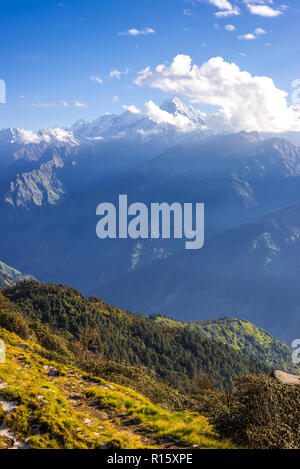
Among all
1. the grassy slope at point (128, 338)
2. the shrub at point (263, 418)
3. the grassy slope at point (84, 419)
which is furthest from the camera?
the grassy slope at point (128, 338)

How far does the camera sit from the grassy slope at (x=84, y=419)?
1366 cm

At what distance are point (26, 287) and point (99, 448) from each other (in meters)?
101

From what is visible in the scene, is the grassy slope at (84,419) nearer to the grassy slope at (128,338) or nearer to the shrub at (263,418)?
the shrub at (263,418)

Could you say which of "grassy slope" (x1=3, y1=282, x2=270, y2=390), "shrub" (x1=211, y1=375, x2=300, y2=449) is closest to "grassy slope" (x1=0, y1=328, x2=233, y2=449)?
"shrub" (x1=211, y1=375, x2=300, y2=449)

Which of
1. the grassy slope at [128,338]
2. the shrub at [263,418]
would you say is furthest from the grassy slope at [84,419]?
the grassy slope at [128,338]

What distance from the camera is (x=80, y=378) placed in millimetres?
25078

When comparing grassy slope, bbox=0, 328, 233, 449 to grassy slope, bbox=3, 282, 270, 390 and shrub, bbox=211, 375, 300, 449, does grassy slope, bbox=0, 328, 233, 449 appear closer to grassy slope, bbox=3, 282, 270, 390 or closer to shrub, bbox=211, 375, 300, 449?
shrub, bbox=211, 375, 300, 449

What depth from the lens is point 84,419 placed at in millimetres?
16375

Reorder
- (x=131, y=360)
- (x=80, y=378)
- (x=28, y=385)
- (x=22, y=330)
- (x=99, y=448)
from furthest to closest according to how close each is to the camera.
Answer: (x=131, y=360) < (x=22, y=330) < (x=80, y=378) < (x=28, y=385) < (x=99, y=448)

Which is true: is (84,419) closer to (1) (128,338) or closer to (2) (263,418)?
(2) (263,418)

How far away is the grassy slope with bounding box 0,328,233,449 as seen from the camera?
1366 centimetres

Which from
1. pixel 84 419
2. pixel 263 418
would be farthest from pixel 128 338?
pixel 263 418

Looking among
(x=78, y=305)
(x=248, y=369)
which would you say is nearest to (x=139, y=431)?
(x=78, y=305)
